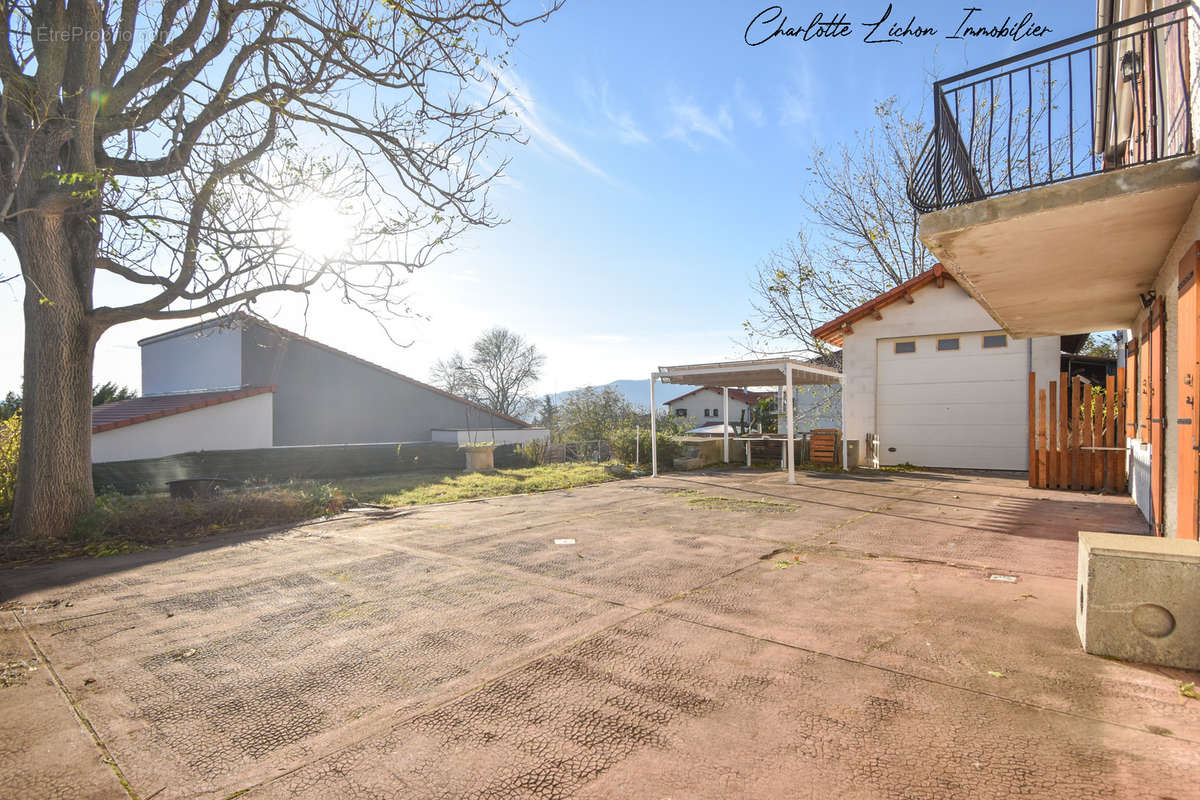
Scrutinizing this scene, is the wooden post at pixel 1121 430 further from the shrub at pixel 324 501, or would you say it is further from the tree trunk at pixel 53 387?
the tree trunk at pixel 53 387

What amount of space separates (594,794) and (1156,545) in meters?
3.21

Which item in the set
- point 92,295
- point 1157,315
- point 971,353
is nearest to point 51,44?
point 92,295

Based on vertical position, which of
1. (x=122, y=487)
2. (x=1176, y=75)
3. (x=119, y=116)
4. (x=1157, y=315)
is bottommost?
(x=122, y=487)

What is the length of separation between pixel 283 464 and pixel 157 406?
449cm

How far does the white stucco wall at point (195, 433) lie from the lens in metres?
12.9

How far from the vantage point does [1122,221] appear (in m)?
4.29

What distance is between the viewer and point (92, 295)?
24.8 feet

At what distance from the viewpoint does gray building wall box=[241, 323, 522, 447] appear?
17000 millimetres

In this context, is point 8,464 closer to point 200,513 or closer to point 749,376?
point 200,513

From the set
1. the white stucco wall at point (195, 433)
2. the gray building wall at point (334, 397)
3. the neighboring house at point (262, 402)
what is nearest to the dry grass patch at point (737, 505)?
the neighboring house at point (262, 402)

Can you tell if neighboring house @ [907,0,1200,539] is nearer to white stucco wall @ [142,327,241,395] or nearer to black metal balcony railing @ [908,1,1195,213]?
black metal balcony railing @ [908,1,1195,213]

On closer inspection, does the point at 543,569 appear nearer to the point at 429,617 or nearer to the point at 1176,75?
the point at 429,617

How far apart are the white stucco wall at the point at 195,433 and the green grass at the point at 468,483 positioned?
3.21 m

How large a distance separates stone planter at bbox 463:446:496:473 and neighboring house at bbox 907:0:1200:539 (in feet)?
43.2
